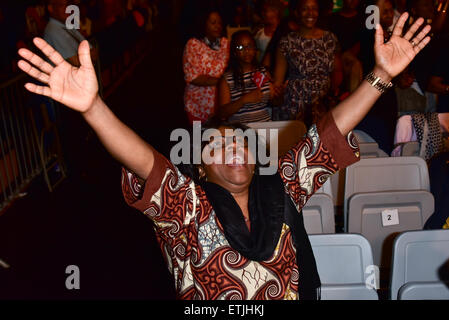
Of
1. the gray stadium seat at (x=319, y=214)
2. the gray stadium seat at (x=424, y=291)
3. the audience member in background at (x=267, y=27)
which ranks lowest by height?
the gray stadium seat at (x=424, y=291)

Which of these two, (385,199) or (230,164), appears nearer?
(230,164)

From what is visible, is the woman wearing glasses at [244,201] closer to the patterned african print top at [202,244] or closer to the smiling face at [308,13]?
the patterned african print top at [202,244]

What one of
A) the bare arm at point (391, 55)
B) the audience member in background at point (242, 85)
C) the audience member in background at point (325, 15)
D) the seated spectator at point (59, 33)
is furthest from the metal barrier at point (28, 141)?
the bare arm at point (391, 55)

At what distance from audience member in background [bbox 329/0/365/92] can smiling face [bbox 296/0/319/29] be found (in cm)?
72

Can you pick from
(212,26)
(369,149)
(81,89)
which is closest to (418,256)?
(369,149)

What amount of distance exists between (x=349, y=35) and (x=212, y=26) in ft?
4.68

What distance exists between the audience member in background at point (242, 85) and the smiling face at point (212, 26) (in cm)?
62

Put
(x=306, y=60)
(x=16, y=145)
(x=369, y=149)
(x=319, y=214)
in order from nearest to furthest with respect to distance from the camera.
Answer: (x=319, y=214) → (x=369, y=149) → (x=306, y=60) → (x=16, y=145)

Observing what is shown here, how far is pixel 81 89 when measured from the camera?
1521mm

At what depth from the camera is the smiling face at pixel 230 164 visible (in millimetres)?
1952

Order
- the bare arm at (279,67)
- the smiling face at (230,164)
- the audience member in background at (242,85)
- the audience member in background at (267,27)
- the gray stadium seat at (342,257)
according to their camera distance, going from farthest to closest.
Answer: the audience member in background at (267,27) → the bare arm at (279,67) → the audience member in background at (242,85) → the gray stadium seat at (342,257) → the smiling face at (230,164)

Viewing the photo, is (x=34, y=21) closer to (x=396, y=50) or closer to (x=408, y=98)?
(x=408, y=98)

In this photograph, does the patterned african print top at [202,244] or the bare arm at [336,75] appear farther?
the bare arm at [336,75]
